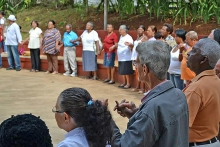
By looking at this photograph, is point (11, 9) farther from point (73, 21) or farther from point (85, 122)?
point (85, 122)

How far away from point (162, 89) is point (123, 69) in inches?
329

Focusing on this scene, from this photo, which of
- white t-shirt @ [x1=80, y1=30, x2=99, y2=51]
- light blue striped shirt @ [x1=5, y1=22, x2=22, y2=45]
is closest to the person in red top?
white t-shirt @ [x1=80, y1=30, x2=99, y2=51]

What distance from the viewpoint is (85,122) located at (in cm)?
235

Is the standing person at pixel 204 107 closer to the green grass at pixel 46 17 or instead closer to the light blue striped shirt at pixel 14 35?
the light blue striped shirt at pixel 14 35

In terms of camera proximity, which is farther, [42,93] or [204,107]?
[42,93]

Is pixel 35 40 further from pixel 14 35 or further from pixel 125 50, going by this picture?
pixel 125 50

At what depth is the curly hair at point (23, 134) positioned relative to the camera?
193cm

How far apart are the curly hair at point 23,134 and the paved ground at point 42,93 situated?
15.2 ft

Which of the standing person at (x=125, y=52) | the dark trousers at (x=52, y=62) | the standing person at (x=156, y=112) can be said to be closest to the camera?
the standing person at (x=156, y=112)

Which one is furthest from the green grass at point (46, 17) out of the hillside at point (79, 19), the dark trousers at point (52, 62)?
the dark trousers at point (52, 62)

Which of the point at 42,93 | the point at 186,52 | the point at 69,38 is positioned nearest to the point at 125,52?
the point at 42,93

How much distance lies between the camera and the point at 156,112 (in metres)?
2.63

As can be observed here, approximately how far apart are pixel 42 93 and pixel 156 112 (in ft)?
26.8

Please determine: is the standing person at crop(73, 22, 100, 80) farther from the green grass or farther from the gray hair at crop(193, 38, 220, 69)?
the gray hair at crop(193, 38, 220, 69)
